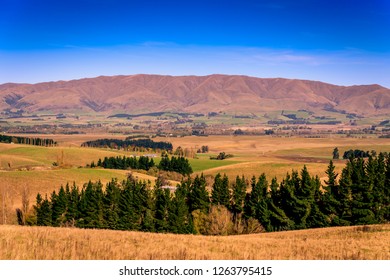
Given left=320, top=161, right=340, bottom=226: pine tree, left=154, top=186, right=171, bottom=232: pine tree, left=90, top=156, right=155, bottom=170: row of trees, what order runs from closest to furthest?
left=320, top=161, right=340, bottom=226: pine tree, left=154, top=186, right=171, bottom=232: pine tree, left=90, top=156, right=155, bottom=170: row of trees

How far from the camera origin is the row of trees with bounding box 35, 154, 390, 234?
196 feet

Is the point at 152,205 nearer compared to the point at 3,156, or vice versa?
the point at 152,205

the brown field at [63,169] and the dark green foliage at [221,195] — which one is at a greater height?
the dark green foliage at [221,195]

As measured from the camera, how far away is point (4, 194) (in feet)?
265

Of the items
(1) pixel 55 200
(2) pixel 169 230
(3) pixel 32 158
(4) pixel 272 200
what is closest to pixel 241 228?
(4) pixel 272 200

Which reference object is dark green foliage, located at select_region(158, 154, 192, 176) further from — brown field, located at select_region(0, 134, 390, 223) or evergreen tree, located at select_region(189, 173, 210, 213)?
evergreen tree, located at select_region(189, 173, 210, 213)

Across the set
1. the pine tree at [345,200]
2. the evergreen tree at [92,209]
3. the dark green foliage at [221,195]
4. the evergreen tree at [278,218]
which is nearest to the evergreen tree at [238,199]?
the dark green foliage at [221,195]

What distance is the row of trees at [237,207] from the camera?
59.8 metres

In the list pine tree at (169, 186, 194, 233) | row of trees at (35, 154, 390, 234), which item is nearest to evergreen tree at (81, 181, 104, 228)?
row of trees at (35, 154, 390, 234)

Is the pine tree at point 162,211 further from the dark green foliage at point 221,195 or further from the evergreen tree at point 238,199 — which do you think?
the evergreen tree at point 238,199

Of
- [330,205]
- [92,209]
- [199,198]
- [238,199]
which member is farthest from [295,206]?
[92,209]

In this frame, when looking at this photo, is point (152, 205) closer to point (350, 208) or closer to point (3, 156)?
point (350, 208)
